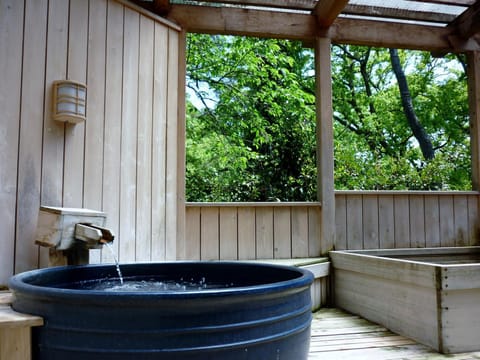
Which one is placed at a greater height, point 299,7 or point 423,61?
point 423,61

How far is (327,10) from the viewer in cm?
349

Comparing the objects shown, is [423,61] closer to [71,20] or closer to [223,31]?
[223,31]

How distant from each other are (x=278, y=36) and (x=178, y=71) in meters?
0.93

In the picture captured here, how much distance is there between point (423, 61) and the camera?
9.81 metres

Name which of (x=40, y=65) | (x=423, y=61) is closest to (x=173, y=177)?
(x=40, y=65)

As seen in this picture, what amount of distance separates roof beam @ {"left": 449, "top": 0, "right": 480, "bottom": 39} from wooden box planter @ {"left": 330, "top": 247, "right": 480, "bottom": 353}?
2238 millimetres

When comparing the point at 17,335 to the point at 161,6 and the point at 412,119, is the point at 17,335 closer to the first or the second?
the point at 161,6

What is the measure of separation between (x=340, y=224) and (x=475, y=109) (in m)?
1.66

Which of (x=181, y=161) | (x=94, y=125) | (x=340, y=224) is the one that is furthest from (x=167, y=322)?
(x=340, y=224)

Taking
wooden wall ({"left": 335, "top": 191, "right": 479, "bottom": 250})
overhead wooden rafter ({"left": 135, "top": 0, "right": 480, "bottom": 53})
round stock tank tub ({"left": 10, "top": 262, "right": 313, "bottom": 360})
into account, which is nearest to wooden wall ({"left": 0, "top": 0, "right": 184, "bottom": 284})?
overhead wooden rafter ({"left": 135, "top": 0, "right": 480, "bottom": 53})

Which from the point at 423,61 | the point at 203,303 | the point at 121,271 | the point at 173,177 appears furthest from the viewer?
the point at 423,61

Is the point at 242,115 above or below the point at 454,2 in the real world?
below

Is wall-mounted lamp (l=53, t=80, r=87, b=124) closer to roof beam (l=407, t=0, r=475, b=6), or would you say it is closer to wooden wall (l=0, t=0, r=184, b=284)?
wooden wall (l=0, t=0, r=184, b=284)

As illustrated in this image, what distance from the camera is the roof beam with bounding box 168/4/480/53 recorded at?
343cm
